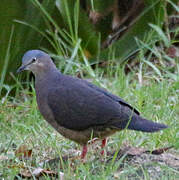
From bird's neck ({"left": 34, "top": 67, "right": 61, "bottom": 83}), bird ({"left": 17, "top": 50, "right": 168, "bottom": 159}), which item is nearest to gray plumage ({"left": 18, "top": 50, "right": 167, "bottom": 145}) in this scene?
bird ({"left": 17, "top": 50, "right": 168, "bottom": 159})

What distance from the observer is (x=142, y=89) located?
5.68 meters

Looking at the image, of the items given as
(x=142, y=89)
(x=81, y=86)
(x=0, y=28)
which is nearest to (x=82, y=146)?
(x=81, y=86)

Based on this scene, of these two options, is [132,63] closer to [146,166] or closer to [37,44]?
[37,44]

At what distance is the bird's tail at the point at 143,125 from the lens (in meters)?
3.89

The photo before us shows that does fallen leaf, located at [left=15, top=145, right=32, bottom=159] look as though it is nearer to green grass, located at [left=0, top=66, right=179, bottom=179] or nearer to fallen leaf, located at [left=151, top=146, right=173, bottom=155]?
green grass, located at [left=0, top=66, right=179, bottom=179]

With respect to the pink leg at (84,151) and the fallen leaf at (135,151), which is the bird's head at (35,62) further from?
the fallen leaf at (135,151)

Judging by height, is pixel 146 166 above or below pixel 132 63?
below

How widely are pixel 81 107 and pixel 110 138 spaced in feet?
2.14

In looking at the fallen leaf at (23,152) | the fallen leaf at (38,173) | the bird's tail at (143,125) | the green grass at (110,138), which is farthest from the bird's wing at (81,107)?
the fallen leaf at (38,173)

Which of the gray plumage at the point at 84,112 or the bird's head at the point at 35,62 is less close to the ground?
the bird's head at the point at 35,62

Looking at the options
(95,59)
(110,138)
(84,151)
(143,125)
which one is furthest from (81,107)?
(95,59)

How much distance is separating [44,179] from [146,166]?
75 cm

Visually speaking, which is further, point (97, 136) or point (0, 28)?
point (0, 28)

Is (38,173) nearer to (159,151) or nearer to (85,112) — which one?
(85,112)
